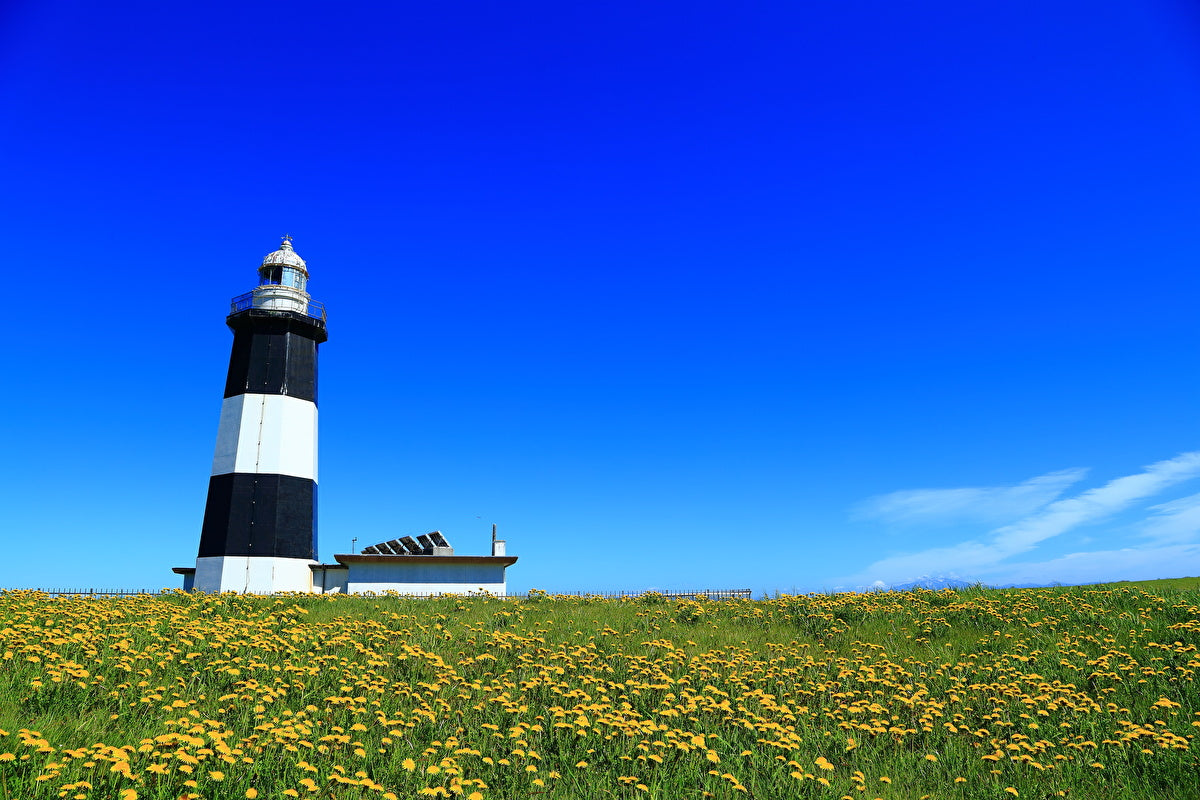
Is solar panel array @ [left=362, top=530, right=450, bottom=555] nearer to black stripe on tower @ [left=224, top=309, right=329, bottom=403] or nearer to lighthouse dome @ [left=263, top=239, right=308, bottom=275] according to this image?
black stripe on tower @ [left=224, top=309, right=329, bottom=403]

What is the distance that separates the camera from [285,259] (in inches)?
1455

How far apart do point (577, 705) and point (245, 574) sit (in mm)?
26073

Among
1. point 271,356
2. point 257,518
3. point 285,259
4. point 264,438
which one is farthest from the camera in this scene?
point 285,259

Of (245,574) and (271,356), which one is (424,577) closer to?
(245,574)

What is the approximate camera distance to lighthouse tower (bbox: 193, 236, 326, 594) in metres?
31.3

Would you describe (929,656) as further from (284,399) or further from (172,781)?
→ (284,399)

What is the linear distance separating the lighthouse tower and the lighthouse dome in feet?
6.13

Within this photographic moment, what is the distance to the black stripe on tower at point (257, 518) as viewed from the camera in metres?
31.3

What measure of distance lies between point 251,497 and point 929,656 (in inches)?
1115

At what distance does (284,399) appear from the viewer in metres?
33.4

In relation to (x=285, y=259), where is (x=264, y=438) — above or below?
below

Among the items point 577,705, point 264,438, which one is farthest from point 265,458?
point 577,705

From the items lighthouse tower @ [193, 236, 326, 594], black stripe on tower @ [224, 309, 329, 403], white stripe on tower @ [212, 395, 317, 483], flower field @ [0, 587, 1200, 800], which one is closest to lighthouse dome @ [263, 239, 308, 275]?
lighthouse tower @ [193, 236, 326, 594]

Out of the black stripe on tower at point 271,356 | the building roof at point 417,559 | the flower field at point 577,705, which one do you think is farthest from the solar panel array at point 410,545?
the flower field at point 577,705
